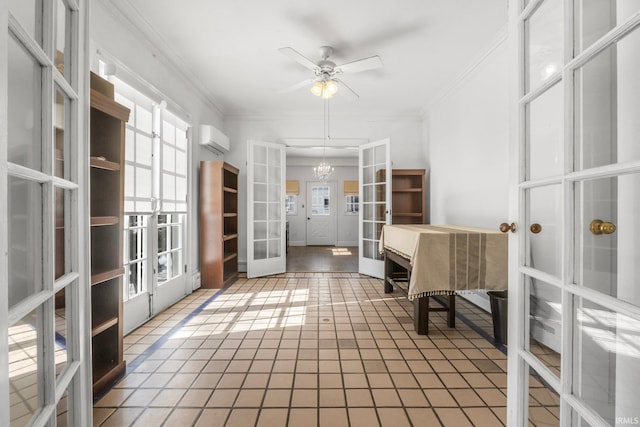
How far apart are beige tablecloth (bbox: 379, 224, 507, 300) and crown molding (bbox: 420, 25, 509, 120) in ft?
6.40

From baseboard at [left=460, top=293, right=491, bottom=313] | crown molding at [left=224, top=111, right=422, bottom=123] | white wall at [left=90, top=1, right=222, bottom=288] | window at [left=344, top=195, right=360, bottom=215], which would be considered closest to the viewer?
white wall at [left=90, top=1, right=222, bottom=288]

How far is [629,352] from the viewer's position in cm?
74

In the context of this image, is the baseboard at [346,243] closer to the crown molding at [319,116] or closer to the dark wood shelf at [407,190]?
the dark wood shelf at [407,190]

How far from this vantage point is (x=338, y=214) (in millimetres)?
9469

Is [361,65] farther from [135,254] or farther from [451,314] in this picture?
[135,254]

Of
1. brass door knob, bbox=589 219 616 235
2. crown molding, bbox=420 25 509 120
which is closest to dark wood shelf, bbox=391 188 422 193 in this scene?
crown molding, bbox=420 25 509 120

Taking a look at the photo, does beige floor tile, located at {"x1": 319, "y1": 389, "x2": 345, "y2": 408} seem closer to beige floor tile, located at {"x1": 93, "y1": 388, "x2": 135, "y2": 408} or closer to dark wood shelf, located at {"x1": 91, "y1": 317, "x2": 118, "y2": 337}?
beige floor tile, located at {"x1": 93, "y1": 388, "x2": 135, "y2": 408}

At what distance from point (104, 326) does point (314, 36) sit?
2877mm

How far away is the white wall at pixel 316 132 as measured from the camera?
518 centimetres

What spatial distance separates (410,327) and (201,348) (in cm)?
178

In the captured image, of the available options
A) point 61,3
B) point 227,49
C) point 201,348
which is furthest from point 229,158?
point 61,3

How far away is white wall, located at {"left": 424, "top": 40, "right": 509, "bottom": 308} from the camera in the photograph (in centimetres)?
300

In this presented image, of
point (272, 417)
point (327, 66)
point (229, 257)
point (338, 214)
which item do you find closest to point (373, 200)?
point (327, 66)

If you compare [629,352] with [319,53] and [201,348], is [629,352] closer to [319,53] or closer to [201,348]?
[201,348]
